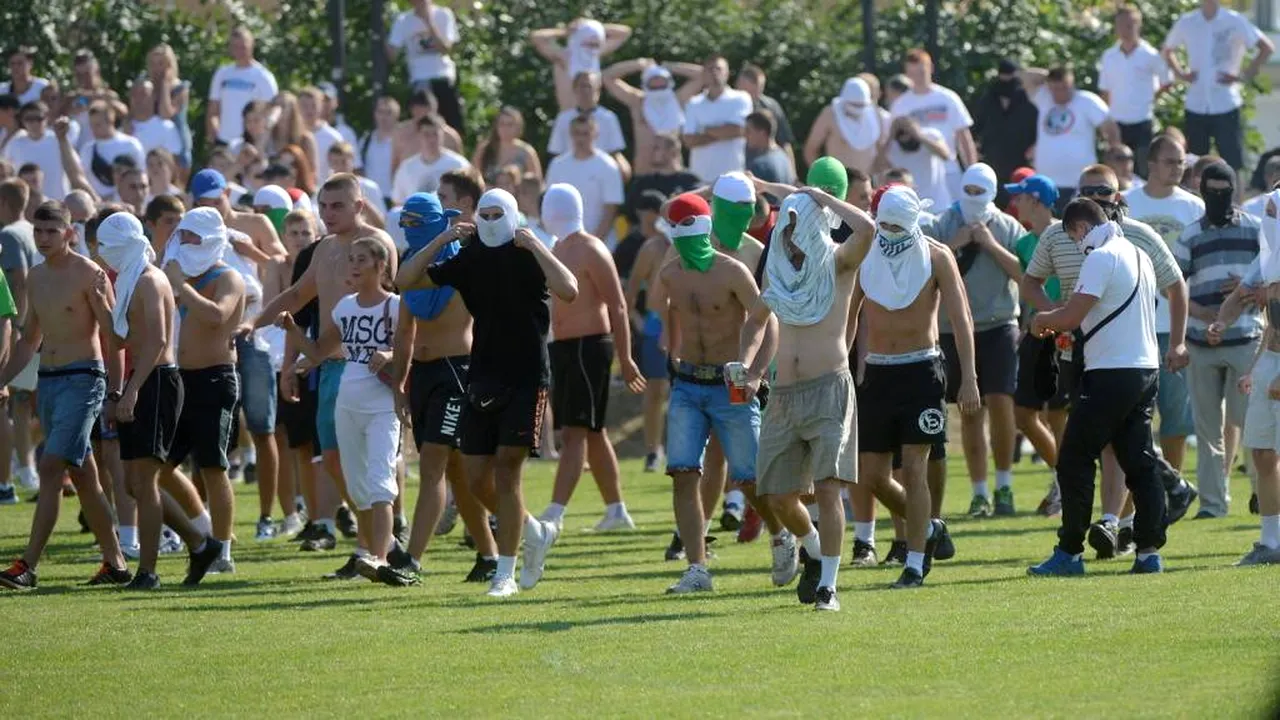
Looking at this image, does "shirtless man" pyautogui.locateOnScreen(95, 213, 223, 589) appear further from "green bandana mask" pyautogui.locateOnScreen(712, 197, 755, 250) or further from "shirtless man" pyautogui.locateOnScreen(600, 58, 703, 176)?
"shirtless man" pyautogui.locateOnScreen(600, 58, 703, 176)

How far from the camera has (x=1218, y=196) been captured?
15211mm

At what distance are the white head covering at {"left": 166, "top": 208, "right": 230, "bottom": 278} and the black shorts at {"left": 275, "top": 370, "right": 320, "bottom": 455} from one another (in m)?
1.96

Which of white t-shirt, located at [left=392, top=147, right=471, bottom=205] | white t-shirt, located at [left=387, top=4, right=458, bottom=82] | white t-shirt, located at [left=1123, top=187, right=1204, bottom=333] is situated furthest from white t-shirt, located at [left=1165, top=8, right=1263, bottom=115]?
white t-shirt, located at [left=1123, top=187, right=1204, bottom=333]

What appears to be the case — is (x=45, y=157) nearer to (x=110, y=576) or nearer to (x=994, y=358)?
(x=110, y=576)

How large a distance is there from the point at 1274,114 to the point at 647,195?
61.7 feet

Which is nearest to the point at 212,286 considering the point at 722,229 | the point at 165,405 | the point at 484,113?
the point at 165,405

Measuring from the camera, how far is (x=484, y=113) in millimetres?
28375

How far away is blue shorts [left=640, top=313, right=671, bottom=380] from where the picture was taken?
2131 centimetres

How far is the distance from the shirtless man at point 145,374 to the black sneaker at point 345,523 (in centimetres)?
287

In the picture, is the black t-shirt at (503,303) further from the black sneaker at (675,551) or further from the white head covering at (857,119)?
the white head covering at (857,119)

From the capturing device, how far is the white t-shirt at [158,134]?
79.6 feet

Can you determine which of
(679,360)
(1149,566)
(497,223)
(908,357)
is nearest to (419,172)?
(679,360)

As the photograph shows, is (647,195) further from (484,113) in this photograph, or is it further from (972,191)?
(484,113)

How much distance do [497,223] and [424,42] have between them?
519 inches
